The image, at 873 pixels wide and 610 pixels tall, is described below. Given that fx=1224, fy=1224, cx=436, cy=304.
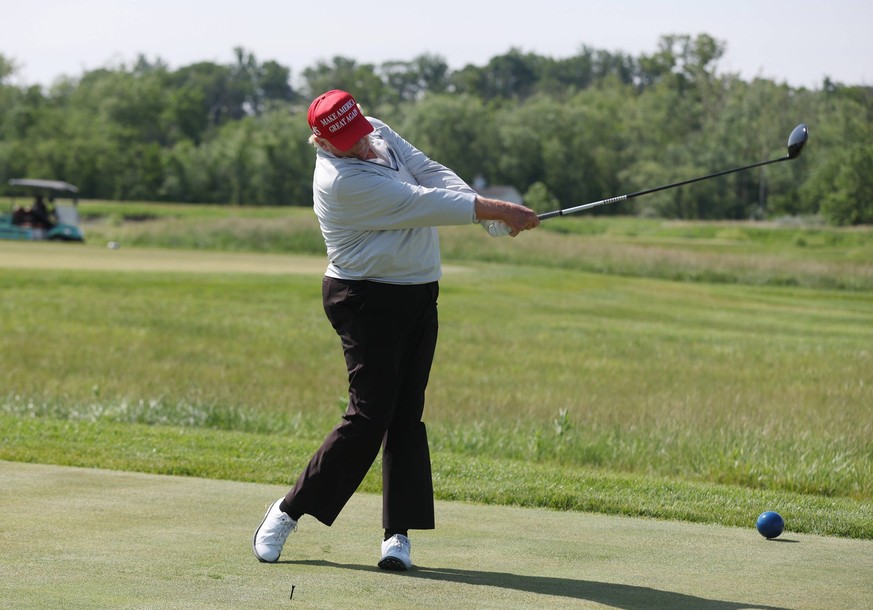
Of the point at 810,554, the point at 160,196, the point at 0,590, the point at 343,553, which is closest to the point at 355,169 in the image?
the point at 343,553

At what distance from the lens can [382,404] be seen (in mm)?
4539

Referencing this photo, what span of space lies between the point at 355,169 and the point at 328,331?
15.2 metres

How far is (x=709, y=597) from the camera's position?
3846 millimetres

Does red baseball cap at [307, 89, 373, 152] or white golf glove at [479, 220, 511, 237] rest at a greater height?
red baseball cap at [307, 89, 373, 152]

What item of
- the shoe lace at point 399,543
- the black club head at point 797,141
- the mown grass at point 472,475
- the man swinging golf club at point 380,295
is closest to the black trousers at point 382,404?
the man swinging golf club at point 380,295

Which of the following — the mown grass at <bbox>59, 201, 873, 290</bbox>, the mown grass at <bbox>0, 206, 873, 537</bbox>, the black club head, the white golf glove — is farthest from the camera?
the mown grass at <bbox>59, 201, 873, 290</bbox>

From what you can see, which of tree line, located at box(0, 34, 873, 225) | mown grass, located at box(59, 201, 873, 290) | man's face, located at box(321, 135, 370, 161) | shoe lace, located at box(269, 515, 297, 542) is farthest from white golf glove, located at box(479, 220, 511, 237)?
tree line, located at box(0, 34, 873, 225)

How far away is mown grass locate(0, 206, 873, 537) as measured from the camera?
7.16 m

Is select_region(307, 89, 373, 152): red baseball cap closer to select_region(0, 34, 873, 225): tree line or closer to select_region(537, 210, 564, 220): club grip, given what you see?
select_region(537, 210, 564, 220): club grip

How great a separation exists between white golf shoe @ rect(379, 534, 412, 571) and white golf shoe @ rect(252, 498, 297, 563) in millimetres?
378

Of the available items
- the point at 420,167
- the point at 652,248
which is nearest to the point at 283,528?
the point at 420,167

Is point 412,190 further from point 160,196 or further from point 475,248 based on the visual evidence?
point 160,196

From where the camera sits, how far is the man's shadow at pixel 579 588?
12.2 ft

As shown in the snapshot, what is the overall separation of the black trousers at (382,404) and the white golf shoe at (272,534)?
70 mm
